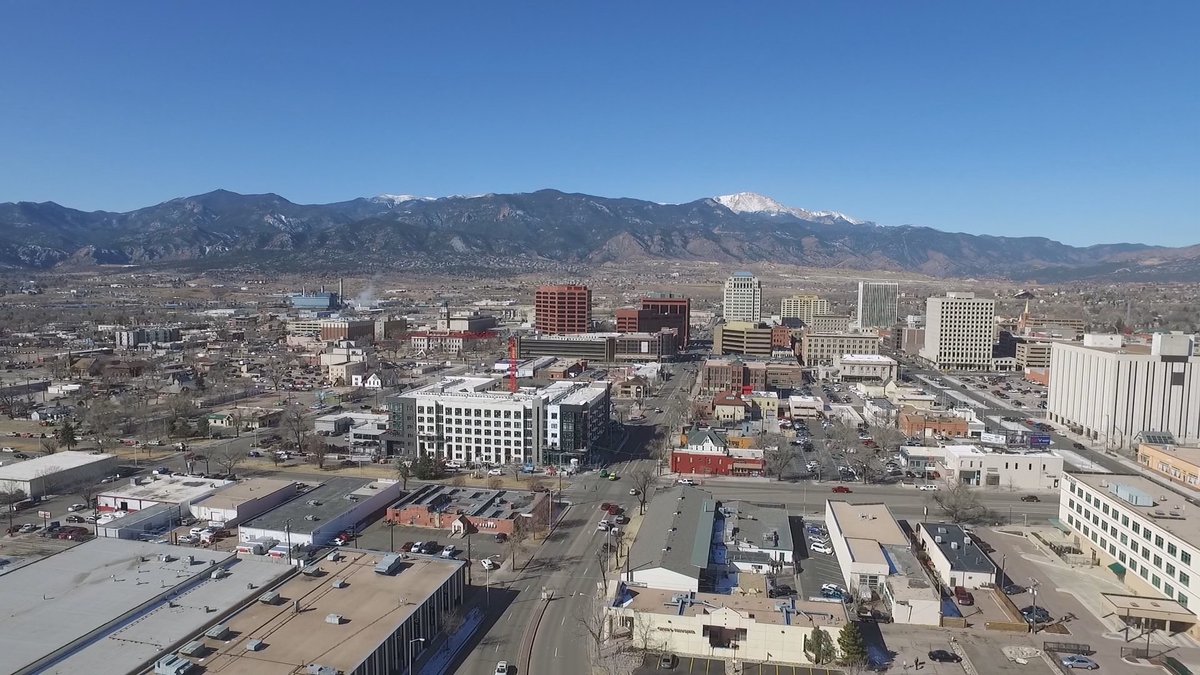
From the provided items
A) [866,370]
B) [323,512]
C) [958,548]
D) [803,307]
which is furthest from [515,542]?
[803,307]

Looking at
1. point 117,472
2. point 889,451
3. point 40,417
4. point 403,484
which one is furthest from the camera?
point 40,417

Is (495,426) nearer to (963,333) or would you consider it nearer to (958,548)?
(958,548)

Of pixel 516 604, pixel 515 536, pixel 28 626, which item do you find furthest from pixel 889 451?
pixel 28 626

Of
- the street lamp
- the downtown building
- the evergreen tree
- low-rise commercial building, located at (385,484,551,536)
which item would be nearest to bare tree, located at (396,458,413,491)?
low-rise commercial building, located at (385,484,551,536)

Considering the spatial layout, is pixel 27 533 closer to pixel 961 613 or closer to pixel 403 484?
pixel 403 484

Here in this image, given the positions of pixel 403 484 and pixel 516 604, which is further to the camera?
pixel 403 484

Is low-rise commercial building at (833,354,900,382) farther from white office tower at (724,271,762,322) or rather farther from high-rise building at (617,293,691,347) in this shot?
white office tower at (724,271,762,322)
